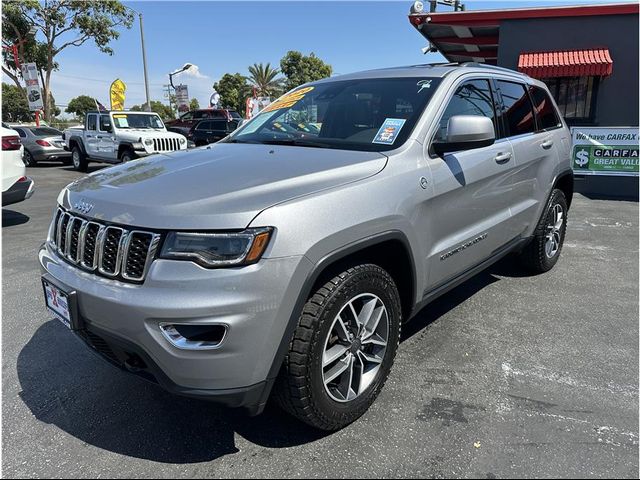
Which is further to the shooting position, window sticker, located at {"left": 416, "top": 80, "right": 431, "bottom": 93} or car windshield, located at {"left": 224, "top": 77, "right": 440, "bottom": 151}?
window sticker, located at {"left": 416, "top": 80, "right": 431, "bottom": 93}

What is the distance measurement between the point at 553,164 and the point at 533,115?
0.52m

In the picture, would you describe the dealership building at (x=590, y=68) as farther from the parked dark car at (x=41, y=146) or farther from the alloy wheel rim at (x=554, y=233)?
the parked dark car at (x=41, y=146)

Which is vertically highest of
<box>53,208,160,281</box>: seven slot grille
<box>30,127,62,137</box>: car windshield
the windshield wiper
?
the windshield wiper

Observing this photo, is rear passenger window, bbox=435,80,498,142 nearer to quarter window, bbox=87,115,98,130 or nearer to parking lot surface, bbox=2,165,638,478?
parking lot surface, bbox=2,165,638,478

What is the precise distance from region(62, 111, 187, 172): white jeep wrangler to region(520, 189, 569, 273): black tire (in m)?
10.8

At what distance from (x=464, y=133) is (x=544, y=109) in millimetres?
2436

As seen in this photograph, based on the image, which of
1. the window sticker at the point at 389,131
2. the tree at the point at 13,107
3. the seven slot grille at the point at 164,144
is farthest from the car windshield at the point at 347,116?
the tree at the point at 13,107

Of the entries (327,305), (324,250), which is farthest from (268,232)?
(327,305)

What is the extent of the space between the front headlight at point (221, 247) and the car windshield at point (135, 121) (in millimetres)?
13488

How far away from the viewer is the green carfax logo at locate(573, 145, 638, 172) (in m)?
9.80

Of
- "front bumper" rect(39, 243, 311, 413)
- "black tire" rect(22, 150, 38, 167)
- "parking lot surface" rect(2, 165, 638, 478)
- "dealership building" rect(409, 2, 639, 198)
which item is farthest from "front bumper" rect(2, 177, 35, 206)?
"black tire" rect(22, 150, 38, 167)

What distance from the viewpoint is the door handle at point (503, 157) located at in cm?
350

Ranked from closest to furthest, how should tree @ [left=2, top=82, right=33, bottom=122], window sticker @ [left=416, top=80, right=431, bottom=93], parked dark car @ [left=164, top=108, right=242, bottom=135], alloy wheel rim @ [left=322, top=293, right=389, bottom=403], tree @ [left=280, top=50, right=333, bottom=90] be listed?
alloy wheel rim @ [left=322, top=293, right=389, bottom=403], window sticker @ [left=416, top=80, right=431, bottom=93], parked dark car @ [left=164, top=108, right=242, bottom=135], tree @ [left=2, top=82, right=33, bottom=122], tree @ [left=280, top=50, right=333, bottom=90]

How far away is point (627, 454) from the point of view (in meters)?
2.27
